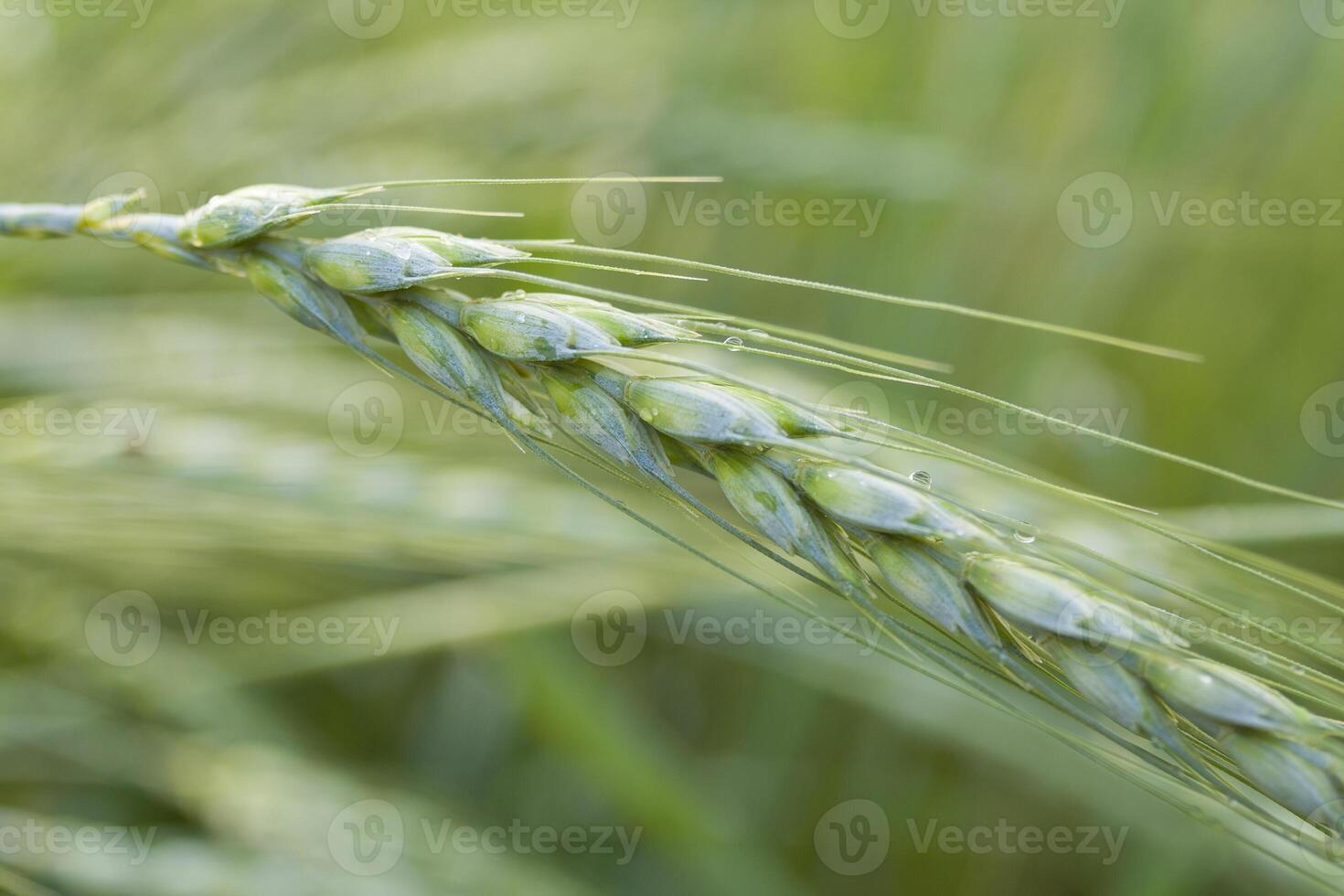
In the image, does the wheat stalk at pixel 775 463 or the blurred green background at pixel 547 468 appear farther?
the blurred green background at pixel 547 468

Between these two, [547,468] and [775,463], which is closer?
[775,463]

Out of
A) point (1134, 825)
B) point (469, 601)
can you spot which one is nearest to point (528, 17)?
point (469, 601)

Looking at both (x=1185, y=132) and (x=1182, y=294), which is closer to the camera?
(x=1185, y=132)

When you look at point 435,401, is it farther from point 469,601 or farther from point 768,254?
point 768,254

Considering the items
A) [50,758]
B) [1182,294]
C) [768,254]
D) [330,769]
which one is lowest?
[50,758]

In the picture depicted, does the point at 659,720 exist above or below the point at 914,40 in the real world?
below
